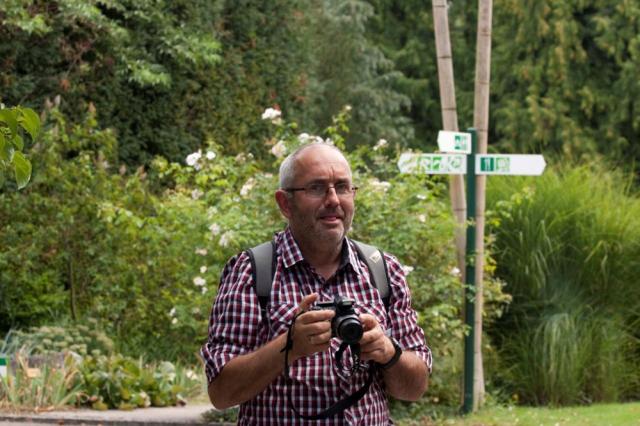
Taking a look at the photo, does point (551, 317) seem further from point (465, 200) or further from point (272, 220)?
point (272, 220)

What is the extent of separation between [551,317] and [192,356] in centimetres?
358

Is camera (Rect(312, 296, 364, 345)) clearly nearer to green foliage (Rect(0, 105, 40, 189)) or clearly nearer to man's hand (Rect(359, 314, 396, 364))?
man's hand (Rect(359, 314, 396, 364))

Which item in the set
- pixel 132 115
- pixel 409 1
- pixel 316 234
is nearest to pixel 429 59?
pixel 409 1

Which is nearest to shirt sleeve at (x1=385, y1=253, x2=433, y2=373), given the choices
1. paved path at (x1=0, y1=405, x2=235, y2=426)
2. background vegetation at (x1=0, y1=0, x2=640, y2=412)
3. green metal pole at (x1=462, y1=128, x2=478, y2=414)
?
background vegetation at (x1=0, y1=0, x2=640, y2=412)

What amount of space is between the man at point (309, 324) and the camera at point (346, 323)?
0.02m

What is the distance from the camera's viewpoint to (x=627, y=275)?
14.2 m

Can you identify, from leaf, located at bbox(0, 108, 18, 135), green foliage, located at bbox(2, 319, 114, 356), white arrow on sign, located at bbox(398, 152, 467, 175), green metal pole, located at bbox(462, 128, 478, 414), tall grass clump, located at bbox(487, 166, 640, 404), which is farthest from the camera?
tall grass clump, located at bbox(487, 166, 640, 404)

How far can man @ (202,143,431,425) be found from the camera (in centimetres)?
372

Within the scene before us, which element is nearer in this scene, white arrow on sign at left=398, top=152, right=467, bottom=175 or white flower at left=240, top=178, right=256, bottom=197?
white flower at left=240, top=178, right=256, bottom=197

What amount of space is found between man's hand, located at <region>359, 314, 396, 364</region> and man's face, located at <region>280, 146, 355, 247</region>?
320 millimetres

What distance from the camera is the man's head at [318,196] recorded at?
12.9 ft

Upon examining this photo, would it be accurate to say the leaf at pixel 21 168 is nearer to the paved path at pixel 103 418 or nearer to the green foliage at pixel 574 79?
the paved path at pixel 103 418

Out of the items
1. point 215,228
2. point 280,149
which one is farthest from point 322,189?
Result: point 280,149

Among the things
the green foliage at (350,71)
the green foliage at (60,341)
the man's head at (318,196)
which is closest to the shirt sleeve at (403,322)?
the man's head at (318,196)
